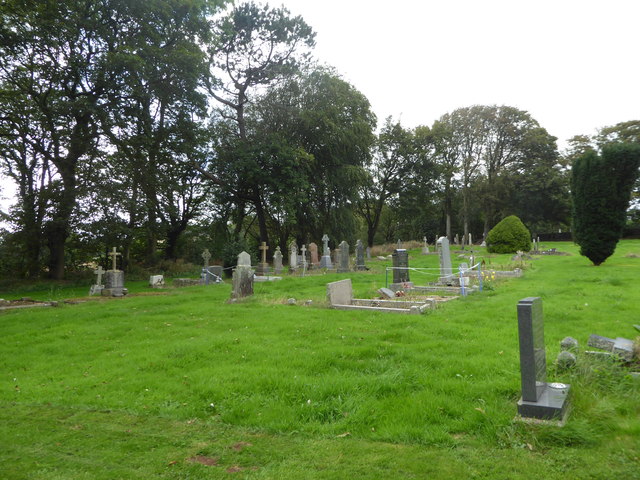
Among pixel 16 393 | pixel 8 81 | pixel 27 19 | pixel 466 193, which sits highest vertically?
pixel 27 19

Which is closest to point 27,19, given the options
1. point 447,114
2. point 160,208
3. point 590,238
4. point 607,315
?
point 160,208

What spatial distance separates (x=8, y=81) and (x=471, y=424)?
2404cm

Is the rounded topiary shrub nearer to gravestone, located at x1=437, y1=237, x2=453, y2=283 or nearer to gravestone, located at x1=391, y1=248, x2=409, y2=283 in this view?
gravestone, located at x1=437, y1=237, x2=453, y2=283

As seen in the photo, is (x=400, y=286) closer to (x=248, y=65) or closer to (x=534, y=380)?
(x=534, y=380)

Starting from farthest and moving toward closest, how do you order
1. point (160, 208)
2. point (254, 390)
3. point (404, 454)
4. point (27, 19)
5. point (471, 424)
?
point (160, 208)
point (27, 19)
point (254, 390)
point (471, 424)
point (404, 454)

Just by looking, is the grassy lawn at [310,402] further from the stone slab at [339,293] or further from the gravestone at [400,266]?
the gravestone at [400,266]

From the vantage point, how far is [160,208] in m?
23.8

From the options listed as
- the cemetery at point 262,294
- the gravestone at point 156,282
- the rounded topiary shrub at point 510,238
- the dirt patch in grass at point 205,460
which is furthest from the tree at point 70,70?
the rounded topiary shrub at point 510,238

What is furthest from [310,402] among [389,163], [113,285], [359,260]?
[389,163]

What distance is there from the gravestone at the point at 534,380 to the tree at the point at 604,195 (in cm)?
1654

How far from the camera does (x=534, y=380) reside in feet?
11.9

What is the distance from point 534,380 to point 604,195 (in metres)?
17.3

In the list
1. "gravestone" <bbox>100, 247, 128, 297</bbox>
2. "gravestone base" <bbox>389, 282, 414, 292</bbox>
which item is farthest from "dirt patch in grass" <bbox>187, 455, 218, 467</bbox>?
"gravestone" <bbox>100, 247, 128, 297</bbox>

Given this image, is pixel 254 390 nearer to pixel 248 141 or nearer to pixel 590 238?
pixel 590 238
